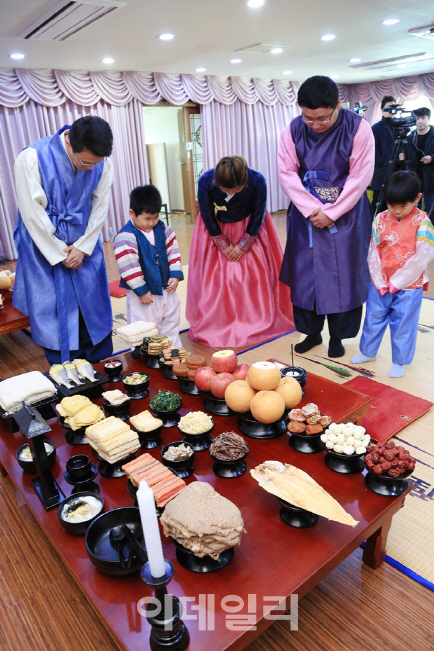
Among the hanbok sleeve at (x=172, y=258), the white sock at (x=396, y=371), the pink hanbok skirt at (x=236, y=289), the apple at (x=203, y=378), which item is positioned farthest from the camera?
the pink hanbok skirt at (x=236, y=289)

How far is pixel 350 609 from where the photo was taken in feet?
3.97

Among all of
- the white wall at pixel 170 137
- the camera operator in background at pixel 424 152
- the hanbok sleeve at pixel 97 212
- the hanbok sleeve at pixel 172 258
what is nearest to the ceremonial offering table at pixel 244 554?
the hanbok sleeve at pixel 97 212

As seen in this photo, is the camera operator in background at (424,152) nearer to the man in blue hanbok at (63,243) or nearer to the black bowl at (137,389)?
the man in blue hanbok at (63,243)

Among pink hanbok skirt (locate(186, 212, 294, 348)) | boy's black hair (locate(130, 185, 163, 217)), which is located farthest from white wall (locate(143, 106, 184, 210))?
boy's black hair (locate(130, 185, 163, 217))

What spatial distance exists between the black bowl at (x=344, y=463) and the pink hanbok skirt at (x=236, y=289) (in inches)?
65.5

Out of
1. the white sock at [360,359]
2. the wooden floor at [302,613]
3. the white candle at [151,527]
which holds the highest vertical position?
the white candle at [151,527]

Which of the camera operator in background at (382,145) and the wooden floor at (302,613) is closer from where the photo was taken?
the wooden floor at (302,613)

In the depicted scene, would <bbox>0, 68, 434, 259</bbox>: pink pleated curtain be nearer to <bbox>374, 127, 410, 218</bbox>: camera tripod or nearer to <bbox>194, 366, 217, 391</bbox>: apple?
<bbox>374, 127, 410, 218</bbox>: camera tripod

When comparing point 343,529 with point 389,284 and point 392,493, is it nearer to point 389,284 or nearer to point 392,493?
point 392,493

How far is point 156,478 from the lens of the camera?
3.82 ft

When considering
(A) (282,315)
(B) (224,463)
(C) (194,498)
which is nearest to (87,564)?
(C) (194,498)

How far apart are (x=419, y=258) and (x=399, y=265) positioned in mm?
103

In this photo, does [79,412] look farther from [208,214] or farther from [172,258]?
[208,214]

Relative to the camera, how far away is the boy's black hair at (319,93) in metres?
2.16
